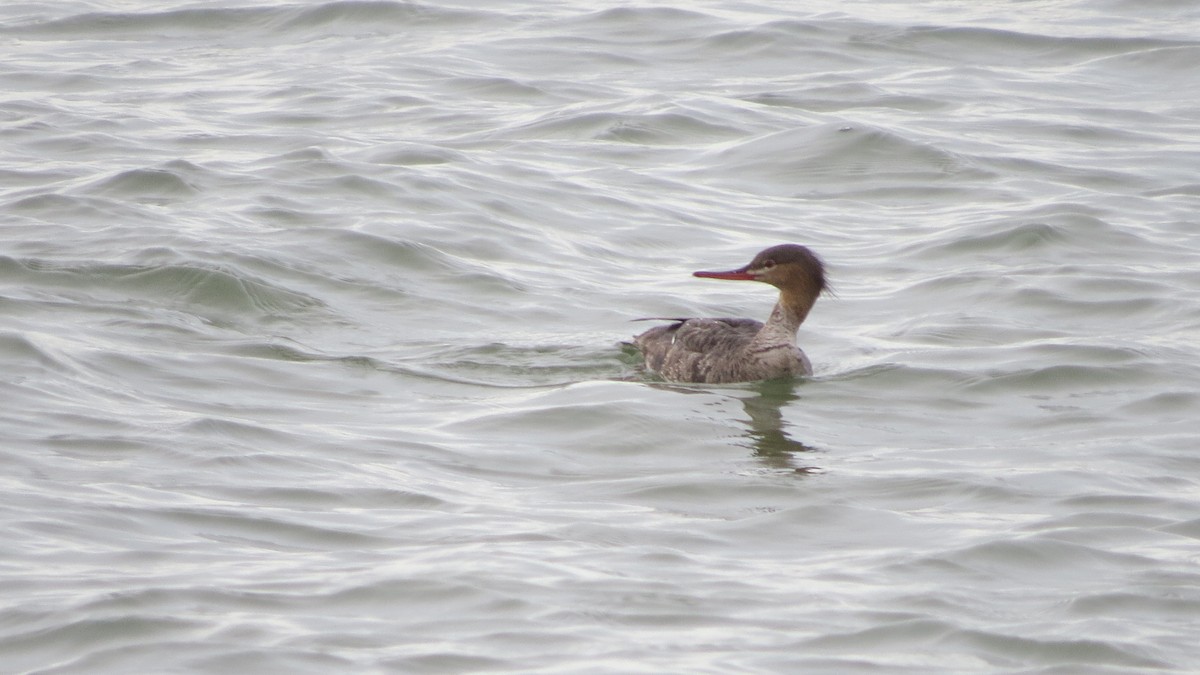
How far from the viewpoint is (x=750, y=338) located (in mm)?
10375

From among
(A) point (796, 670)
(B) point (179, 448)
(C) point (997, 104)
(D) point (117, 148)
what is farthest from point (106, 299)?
(C) point (997, 104)

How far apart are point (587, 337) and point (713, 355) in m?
0.93

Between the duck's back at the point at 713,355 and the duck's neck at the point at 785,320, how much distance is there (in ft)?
0.28

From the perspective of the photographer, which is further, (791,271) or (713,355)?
(791,271)

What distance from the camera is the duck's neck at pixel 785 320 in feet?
33.7

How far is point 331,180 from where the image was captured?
13.6m

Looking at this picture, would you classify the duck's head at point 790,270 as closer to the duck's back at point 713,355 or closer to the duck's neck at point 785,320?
the duck's neck at point 785,320

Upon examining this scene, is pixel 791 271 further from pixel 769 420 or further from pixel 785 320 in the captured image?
pixel 769 420

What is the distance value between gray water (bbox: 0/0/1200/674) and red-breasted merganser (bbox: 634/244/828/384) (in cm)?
23

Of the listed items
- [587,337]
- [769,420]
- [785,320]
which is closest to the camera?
[769,420]

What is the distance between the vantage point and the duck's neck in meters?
10.3

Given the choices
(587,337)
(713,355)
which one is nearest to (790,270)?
(713,355)

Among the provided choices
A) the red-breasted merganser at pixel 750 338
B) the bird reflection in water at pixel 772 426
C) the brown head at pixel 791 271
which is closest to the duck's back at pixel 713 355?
the red-breasted merganser at pixel 750 338

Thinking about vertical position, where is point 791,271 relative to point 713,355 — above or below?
above
